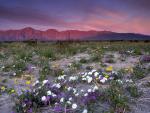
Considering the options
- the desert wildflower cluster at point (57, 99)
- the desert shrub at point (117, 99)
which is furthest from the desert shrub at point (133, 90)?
the desert wildflower cluster at point (57, 99)

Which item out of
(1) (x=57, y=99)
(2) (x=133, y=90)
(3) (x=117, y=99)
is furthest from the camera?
(2) (x=133, y=90)

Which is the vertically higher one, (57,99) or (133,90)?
(133,90)

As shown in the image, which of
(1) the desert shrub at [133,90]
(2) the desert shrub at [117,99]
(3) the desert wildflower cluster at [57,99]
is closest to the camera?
(2) the desert shrub at [117,99]

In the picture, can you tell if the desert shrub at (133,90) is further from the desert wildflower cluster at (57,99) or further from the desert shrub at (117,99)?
the desert wildflower cluster at (57,99)

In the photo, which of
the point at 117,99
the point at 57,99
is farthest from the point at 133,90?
the point at 57,99

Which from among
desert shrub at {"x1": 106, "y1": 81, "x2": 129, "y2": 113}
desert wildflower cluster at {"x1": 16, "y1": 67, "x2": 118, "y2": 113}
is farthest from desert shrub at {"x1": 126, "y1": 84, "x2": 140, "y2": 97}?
desert wildflower cluster at {"x1": 16, "y1": 67, "x2": 118, "y2": 113}

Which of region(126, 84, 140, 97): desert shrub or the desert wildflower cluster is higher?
region(126, 84, 140, 97): desert shrub

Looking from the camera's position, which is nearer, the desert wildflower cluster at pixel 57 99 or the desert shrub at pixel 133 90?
the desert wildflower cluster at pixel 57 99

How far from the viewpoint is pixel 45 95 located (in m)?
5.09

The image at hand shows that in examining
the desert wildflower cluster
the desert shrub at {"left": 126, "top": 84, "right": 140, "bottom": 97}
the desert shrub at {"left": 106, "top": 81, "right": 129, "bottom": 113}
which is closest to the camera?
the desert shrub at {"left": 106, "top": 81, "right": 129, "bottom": 113}

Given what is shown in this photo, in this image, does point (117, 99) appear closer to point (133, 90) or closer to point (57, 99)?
point (133, 90)

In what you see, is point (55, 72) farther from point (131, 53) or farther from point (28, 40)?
point (28, 40)

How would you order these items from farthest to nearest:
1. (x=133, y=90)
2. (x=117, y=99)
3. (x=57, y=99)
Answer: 1. (x=133, y=90)
2. (x=57, y=99)
3. (x=117, y=99)

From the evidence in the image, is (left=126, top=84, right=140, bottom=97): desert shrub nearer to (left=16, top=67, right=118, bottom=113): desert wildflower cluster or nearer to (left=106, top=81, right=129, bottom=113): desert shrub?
(left=106, top=81, right=129, bottom=113): desert shrub
